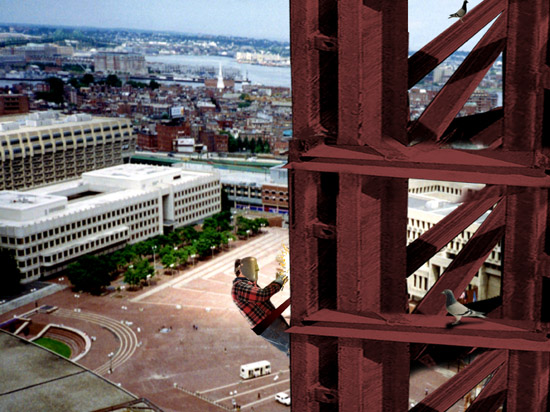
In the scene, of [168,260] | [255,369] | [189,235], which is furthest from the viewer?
[189,235]

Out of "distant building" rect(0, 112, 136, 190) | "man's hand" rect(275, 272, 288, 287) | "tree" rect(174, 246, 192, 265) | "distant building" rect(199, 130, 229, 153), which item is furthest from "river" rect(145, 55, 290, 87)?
"man's hand" rect(275, 272, 288, 287)

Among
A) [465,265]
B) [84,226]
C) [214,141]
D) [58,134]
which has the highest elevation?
[465,265]

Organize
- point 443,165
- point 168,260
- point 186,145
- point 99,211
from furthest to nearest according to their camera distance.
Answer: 1. point 186,145
2. point 99,211
3. point 168,260
4. point 443,165

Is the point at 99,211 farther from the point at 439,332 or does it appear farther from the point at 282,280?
the point at 439,332

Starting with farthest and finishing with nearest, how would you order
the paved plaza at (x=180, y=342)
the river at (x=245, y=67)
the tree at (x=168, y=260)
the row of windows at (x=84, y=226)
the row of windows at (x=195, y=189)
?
the river at (x=245, y=67) < the row of windows at (x=195, y=189) < the tree at (x=168, y=260) < the row of windows at (x=84, y=226) < the paved plaza at (x=180, y=342)

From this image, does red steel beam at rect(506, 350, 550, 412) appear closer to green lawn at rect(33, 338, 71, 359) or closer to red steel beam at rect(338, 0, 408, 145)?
red steel beam at rect(338, 0, 408, 145)

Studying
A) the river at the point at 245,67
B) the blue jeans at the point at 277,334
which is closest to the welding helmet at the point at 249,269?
the blue jeans at the point at 277,334

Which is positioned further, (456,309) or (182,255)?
(182,255)

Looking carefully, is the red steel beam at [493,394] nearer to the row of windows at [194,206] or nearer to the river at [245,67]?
the row of windows at [194,206]

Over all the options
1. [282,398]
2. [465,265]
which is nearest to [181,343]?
[282,398]
